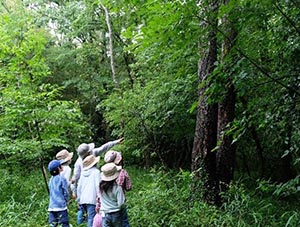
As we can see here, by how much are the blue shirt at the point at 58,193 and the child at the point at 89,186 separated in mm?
287

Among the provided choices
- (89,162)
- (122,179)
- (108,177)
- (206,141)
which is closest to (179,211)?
(122,179)

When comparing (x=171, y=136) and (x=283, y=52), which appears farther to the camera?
(x=171, y=136)

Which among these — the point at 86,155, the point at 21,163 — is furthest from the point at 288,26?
the point at 21,163

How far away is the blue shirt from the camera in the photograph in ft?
18.6

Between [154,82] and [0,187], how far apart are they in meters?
4.60

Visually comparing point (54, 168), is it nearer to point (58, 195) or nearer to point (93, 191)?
point (58, 195)

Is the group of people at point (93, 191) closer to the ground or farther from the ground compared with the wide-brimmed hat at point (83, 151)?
closer to the ground

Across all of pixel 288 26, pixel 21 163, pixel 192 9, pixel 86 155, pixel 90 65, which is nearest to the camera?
pixel 192 9

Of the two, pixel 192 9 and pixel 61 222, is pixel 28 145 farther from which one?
pixel 192 9

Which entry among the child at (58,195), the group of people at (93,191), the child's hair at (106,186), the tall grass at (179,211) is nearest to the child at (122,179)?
the group of people at (93,191)

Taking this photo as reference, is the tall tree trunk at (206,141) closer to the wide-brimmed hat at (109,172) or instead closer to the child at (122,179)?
the child at (122,179)

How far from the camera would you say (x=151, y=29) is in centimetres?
354

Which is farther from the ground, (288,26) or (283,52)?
(288,26)

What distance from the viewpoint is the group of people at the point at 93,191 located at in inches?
194
